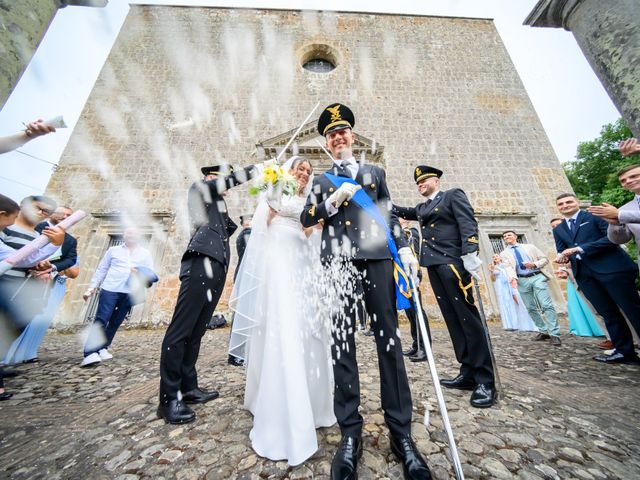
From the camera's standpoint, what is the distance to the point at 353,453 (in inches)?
59.0

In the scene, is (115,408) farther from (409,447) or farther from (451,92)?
(451,92)

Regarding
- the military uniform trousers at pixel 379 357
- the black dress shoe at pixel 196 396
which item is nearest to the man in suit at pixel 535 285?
the military uniform trousers at pixel 379 357

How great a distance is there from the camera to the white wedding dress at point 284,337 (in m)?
1.69

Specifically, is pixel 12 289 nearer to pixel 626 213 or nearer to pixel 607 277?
pixel 626 213

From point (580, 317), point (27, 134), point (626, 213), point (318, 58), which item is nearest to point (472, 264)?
point (626, 213)

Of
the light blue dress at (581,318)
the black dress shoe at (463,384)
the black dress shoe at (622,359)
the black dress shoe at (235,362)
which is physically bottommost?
the black dress shoe at (463,384)

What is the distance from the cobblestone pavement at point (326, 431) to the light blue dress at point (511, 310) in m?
3.54

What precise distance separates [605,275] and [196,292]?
4.91 metres

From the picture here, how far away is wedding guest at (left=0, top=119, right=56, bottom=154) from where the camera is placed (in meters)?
1.87

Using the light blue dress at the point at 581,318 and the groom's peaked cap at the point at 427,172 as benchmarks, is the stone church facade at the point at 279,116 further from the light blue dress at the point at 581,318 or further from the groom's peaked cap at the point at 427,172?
the groom's peaked cap at the point at 427,172

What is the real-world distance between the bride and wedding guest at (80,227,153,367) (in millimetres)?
2776

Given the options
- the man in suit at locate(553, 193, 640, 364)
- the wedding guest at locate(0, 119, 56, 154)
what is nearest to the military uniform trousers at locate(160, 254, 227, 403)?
the wedding guest at locate(0, 119, 56, 154)

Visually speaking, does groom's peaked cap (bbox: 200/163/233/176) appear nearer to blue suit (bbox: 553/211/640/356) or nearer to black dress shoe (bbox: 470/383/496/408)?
black dress shoe (bbox: 470/383/496/408)

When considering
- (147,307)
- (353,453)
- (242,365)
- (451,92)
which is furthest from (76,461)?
(451,92)
